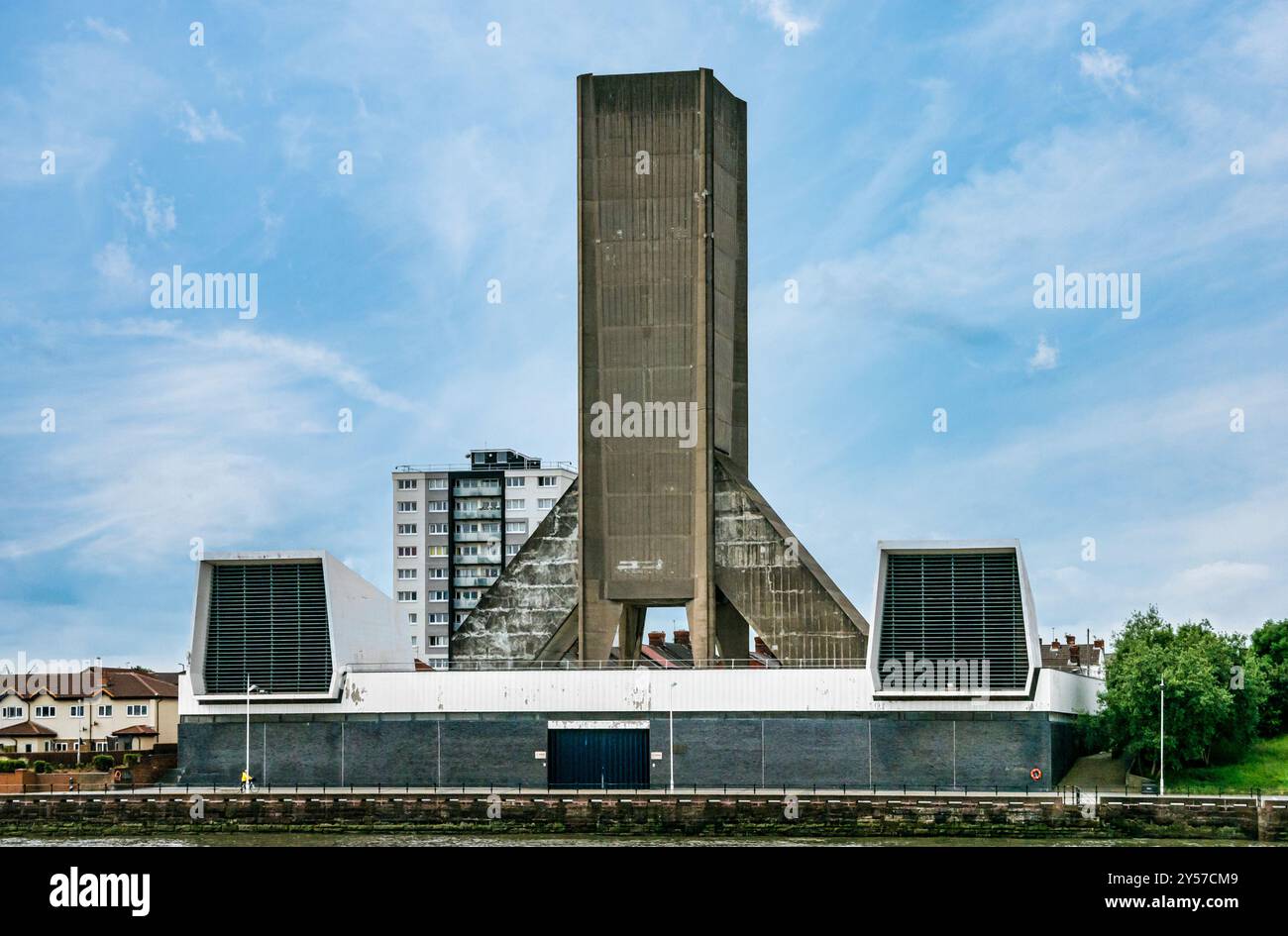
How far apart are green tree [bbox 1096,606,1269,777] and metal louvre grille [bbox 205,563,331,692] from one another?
116 ft

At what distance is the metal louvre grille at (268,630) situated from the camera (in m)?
86.6

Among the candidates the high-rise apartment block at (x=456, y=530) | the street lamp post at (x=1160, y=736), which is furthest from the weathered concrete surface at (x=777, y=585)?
the high-rise apartment block at (x=456, y=530)

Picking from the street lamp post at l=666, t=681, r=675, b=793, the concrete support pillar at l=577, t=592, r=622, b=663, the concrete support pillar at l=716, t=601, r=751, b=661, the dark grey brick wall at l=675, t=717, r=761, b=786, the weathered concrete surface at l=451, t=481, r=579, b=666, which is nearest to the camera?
the street lamp post at l=666, t=681, r=675, b=793

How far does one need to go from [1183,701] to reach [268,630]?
40321mm

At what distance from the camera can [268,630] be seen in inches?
3433

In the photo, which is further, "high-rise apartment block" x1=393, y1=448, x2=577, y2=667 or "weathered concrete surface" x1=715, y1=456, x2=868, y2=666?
"high-rise apartment block" x1=393, y1=448, x2=577, y2=667

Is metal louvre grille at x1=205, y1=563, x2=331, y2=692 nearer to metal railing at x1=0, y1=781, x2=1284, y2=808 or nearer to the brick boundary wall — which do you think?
metal railing at x1=0, y1=781, x2=1284, y2=808

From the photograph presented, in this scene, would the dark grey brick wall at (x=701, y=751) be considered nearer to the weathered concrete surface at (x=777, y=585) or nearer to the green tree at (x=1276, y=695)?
the weathered concrete surface at (x=777, y=585)

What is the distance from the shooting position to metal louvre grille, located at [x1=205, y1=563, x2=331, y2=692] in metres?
86.6

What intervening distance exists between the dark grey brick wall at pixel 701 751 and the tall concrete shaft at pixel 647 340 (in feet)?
33.0

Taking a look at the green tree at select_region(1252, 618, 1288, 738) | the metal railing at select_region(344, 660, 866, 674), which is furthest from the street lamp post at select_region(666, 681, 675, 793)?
the green tree at select_region(1252, 618, 1288, 738)
